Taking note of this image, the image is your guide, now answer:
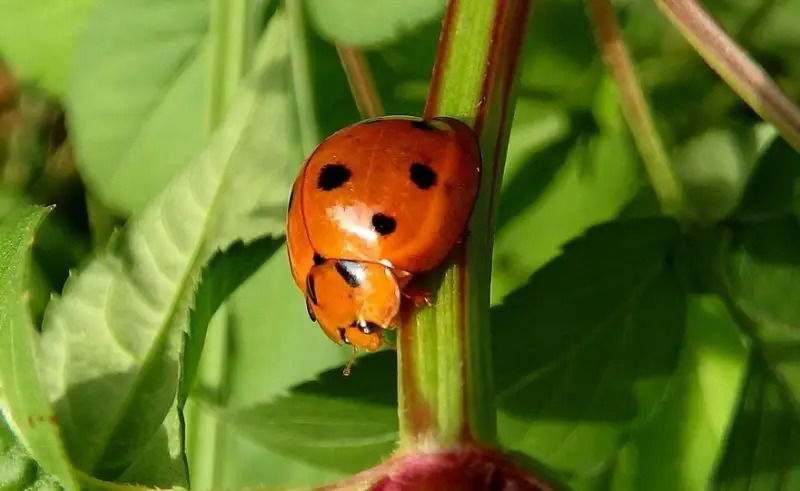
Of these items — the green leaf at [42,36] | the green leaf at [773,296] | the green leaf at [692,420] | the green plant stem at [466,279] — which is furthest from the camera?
the green leaf at [42,36]

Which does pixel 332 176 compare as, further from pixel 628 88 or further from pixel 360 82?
pixel 628 88

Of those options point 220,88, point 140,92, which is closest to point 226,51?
point 220,88

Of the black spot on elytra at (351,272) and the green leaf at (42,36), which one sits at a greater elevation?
the black spot on elytra at (351,272)

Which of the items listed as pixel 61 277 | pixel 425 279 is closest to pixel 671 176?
pixel 425 279

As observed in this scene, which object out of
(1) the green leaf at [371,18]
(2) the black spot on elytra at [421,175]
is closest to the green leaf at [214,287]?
(2) the black spot on elytra at [421,175]

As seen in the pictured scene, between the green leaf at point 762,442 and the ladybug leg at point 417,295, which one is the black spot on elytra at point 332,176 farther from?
the green leaf at point 762,442

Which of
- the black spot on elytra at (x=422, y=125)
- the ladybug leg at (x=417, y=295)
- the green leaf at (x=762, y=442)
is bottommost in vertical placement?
the green leaf at (x=762, y=442)
